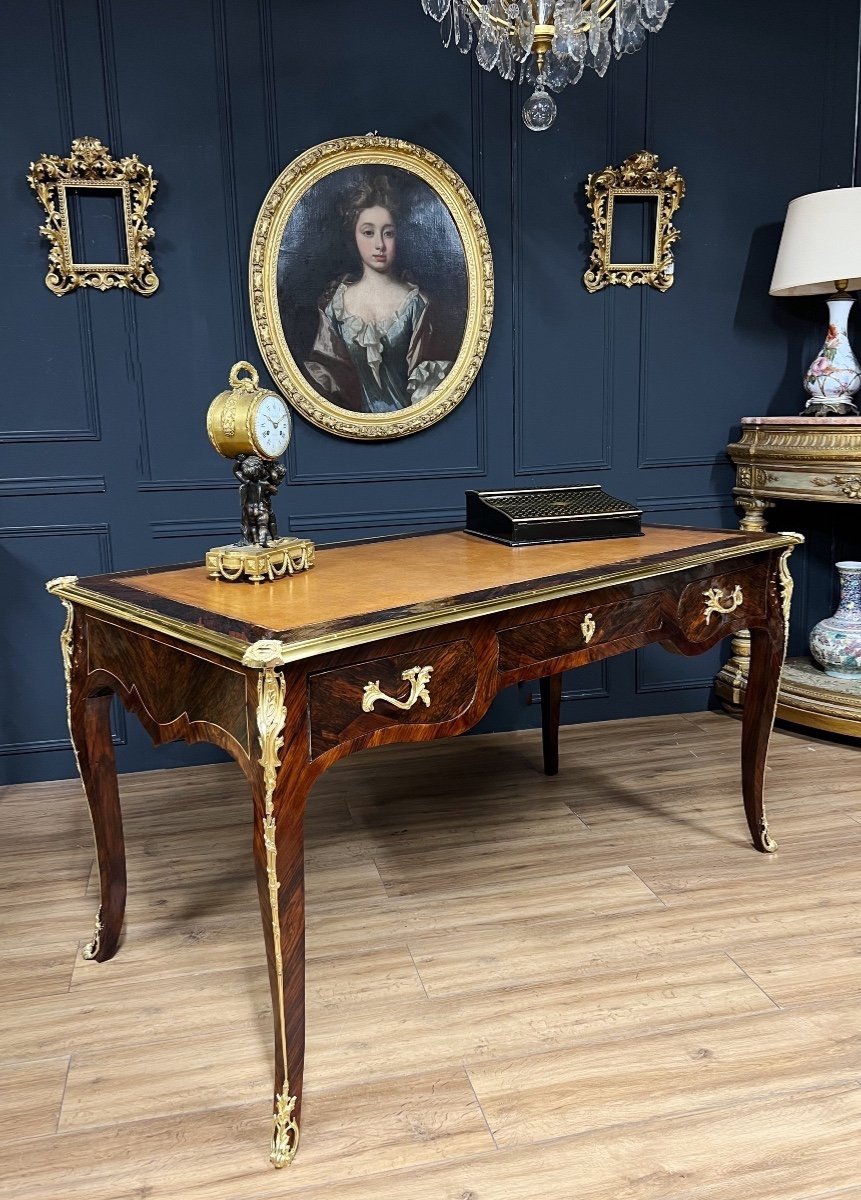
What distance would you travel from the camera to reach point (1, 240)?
343 cm

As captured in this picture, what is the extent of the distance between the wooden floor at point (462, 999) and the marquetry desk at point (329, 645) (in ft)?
0.69

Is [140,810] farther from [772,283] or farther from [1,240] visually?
[772,283]

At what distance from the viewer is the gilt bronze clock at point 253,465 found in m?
2.18

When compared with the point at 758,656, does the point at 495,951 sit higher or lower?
lower

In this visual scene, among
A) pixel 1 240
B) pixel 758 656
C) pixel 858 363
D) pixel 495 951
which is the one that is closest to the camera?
pixel 495 951

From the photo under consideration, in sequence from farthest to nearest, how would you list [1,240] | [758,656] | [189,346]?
[189,346] → [1,240] → [758,656]

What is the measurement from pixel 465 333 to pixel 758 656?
1.80 metres

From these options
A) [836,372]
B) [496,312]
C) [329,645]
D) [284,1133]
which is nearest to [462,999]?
[284,1133]

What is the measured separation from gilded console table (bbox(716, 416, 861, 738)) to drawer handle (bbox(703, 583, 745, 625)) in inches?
50.0

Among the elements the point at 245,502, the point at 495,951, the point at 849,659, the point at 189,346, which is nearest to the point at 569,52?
the point at 245,502

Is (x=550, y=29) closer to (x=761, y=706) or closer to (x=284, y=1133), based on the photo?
(x=761, y=706)

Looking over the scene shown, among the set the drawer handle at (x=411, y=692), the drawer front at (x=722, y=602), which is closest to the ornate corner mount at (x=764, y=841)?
the drawer front at (x=722, y=602)

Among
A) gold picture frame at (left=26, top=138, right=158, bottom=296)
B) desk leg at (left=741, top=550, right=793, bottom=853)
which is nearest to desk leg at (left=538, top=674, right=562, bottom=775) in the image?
desk leg at (left=741, top=550, right=793, bottom=853)

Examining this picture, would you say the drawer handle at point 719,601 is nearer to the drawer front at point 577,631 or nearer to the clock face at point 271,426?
the drawer front at point 577,631
